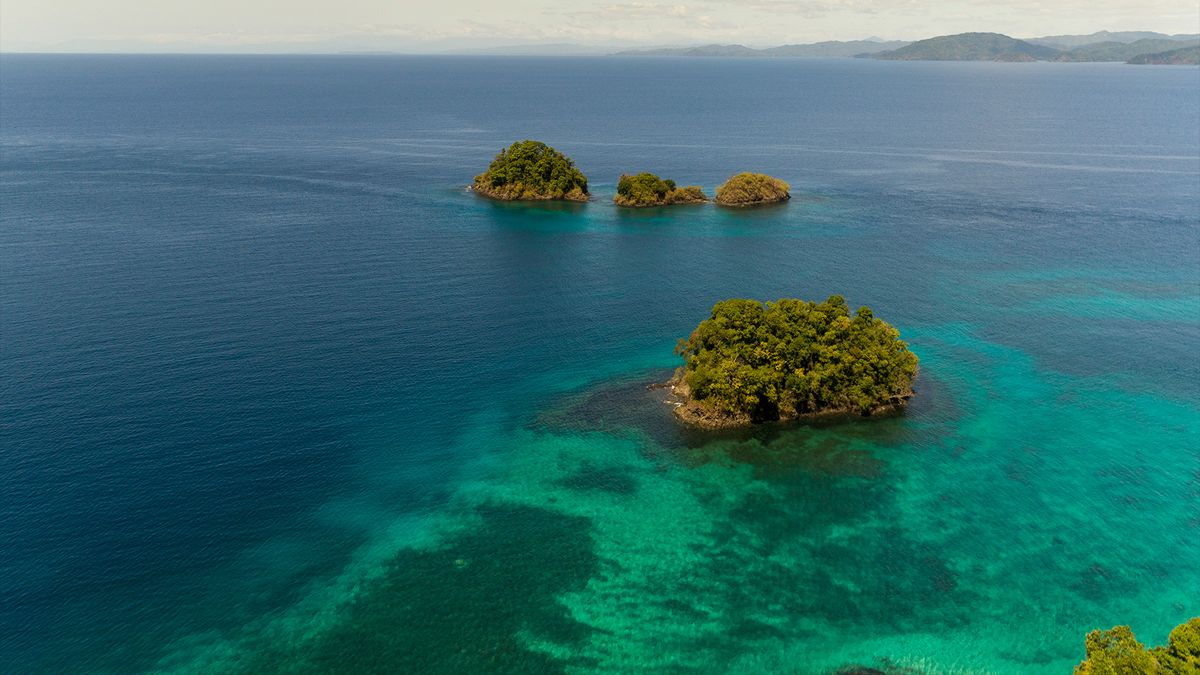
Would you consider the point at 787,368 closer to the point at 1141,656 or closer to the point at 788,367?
the point at 788,367

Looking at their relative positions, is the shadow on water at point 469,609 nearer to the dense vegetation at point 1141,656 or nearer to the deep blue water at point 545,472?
the deep blue water at point 545,472

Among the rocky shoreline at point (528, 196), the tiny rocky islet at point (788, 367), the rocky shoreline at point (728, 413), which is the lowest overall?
the rocky shoreline at point (728, 413)

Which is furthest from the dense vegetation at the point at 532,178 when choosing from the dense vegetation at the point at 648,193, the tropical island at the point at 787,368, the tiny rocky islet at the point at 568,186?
the tropical island at the point at 787,368

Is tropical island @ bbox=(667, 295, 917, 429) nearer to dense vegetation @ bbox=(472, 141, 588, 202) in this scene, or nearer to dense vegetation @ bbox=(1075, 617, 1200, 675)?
dense vegetation @ bbox=(1075, 617, 1200, 675)

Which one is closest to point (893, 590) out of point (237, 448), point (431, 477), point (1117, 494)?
point (1117, 494)

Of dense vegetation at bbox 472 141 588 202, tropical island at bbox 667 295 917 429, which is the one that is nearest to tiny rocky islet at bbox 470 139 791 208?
dense vegetation at bbox 472 141 588 202

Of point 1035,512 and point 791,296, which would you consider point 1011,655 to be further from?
point 791,296
